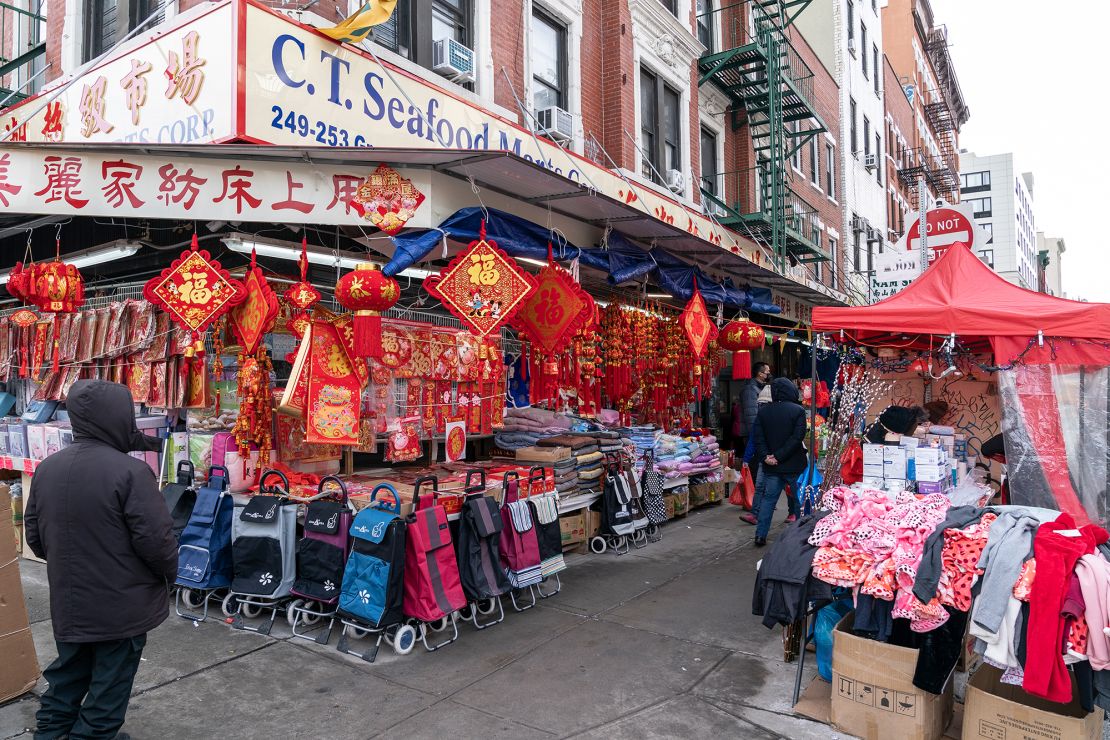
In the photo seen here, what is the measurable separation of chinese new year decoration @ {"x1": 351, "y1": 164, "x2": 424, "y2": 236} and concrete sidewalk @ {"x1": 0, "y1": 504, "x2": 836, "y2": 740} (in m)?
3.33

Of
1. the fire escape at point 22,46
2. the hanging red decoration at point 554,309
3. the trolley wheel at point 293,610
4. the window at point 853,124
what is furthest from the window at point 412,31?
the window at point 853,124

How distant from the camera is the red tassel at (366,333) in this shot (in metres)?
5.79

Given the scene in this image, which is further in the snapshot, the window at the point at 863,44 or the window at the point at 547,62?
the window at the point at 863,44

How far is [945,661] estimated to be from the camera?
3.92 meters

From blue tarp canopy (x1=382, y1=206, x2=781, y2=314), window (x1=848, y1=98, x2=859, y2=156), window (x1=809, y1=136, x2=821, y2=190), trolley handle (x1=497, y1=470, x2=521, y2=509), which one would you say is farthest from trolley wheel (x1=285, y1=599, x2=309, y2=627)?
window (x1=848, y1=98, x2=859, y2=156)

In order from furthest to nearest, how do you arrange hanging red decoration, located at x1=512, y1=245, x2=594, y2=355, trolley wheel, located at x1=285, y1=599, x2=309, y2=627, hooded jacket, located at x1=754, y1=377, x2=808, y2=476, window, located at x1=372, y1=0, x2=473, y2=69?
1. hooded jacket, located at x1=754, y1=377, x2=808, y2=476
2. window, located at x1=372, y1=0, x2=473, y2=69
3. hanging red decoration, located at x1=512, y1=245, x2=594, y2=355
4. trolley wheel, located at x1=285, y1=599, x2=309, y2=627

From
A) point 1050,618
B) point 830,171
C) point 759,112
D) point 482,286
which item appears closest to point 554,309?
point 482,286

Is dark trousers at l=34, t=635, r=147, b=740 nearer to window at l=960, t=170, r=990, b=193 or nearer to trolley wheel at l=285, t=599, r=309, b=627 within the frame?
trolley wheel at l=285, t=599, r=309, b=627

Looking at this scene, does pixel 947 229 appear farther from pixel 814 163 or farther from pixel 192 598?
pixel 814 163

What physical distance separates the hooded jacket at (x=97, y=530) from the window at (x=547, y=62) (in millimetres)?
8184

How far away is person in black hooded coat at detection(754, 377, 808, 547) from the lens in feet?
27.3

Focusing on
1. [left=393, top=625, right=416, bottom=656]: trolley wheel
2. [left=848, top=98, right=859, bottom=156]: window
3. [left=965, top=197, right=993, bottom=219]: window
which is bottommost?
[left=393, top=625, right=416, bottom=656]: trolley wheel

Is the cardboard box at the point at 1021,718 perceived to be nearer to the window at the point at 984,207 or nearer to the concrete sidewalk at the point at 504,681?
the concrete sidewalk at the point at 504,681

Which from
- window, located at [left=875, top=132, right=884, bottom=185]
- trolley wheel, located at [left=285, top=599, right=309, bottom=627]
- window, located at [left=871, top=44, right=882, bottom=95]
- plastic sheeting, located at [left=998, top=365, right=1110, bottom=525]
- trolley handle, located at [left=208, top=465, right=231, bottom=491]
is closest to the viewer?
plastic sheeting, located at [left=998, top=365, right=1110, bottom=525]
